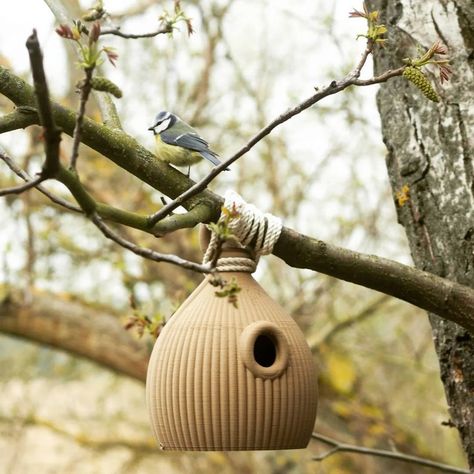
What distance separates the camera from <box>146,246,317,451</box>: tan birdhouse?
5.91 feet

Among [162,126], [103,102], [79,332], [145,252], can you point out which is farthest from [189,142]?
[79,332]

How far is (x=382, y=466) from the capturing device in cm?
554

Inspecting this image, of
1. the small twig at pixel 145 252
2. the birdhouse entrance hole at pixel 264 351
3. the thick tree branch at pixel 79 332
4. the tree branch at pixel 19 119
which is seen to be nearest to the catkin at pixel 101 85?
the small twig at pixel 145 252

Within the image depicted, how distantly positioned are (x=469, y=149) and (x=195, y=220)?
783mm

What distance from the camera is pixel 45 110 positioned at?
3.39ft

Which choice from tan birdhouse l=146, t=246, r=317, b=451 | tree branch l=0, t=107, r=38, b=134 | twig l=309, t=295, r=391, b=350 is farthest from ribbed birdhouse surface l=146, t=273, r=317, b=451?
twig l=309, t=295, r=391, b=350

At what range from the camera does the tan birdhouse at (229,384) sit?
180 cm

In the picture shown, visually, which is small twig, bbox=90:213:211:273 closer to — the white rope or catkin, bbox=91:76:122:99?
catkin, bbox=91:76:122:99

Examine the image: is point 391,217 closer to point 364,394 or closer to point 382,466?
point 364,394

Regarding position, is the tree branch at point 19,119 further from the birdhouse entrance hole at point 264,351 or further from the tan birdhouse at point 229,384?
the birdhouse entrance hole at point 264,351

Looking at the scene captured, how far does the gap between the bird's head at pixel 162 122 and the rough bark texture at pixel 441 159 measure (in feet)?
2.11

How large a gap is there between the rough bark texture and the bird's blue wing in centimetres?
50

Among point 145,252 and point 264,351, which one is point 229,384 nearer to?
point 264,351

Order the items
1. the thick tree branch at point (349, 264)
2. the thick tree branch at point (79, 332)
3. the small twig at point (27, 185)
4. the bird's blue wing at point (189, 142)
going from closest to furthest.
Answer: the small twig at point (27, 185), the thick tree branch at point (349, 264), the bird's blue wing at point (189, 142), the thick tree branch at point (79, 332)
